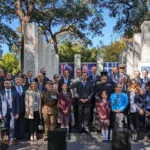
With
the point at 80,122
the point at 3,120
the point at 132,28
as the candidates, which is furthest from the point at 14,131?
the point at 132,28

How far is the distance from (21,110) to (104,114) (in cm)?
239

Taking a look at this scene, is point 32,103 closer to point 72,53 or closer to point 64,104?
point 64,104

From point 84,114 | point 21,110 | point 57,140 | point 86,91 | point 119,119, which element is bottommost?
point 57,140

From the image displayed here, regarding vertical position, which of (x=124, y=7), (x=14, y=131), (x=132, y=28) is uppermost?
(x=124, y=7)

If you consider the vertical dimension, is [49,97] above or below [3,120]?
above

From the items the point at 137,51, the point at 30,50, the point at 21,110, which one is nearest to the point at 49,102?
the point at 21,110

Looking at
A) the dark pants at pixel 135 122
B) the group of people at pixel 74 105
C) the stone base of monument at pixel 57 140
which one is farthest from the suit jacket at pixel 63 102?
the dark pants at pixel 135 122

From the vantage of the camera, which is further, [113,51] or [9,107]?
[113,51]

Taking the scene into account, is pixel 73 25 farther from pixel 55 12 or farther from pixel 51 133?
pixel 51 133

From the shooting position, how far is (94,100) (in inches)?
394

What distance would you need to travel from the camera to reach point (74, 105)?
9.99 metres

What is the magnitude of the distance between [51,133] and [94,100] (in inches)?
105

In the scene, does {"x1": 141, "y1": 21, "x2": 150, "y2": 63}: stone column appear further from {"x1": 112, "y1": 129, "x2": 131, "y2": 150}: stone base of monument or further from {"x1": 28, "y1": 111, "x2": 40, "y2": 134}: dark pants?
{"x1": 112, "y1": 129, "x2": 131, "y2": 150}: stone base of monument

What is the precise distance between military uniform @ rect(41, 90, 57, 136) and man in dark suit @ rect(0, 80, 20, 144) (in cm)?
76
